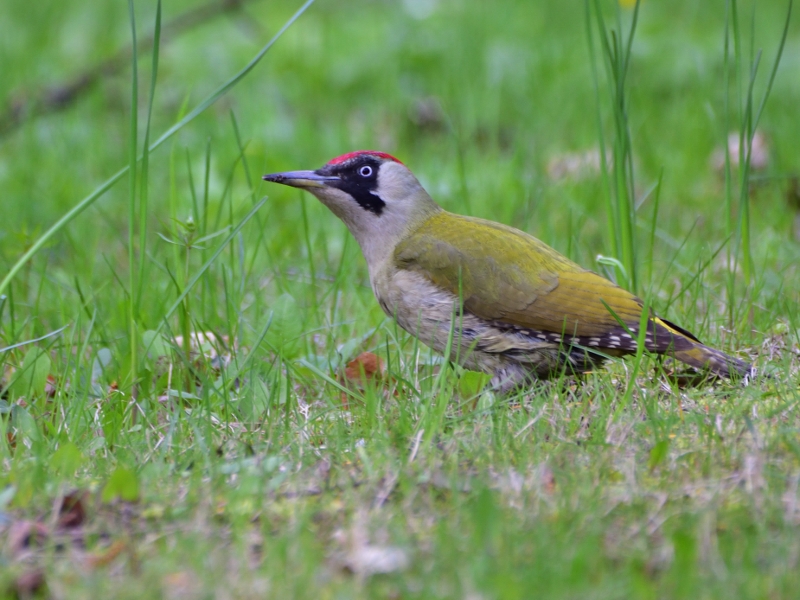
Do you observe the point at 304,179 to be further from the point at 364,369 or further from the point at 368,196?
the point at 364,369

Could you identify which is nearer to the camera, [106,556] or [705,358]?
[106,556]

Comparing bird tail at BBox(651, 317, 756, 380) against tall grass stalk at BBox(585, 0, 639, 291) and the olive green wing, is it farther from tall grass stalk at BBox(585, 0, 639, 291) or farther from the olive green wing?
tall grass stalk at BBox(585, 0, 639, 291)

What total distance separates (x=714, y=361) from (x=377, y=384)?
3.93ft

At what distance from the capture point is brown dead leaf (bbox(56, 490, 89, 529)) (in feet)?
7.67

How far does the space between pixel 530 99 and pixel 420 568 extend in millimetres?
5364

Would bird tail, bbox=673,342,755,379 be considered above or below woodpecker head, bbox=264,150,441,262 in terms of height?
below

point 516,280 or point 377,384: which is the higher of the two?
point 516,280

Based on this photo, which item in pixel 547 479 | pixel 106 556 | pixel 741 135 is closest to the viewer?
pixel 106 556

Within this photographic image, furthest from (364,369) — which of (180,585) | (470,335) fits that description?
(180,585)

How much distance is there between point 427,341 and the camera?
3689 millimetres

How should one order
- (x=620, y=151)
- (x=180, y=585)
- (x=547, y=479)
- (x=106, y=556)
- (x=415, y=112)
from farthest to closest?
(x=415, y=112), (x=620, y=151), (x=547, y=479), (x=106, y=556), (x=180, y=585)

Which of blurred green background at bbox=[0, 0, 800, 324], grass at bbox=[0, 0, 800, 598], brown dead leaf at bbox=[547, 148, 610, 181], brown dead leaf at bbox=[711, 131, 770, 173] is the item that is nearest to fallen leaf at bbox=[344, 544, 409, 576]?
grass at bbox=[0, 0, 800, 598]

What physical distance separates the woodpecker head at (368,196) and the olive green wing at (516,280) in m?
0.15

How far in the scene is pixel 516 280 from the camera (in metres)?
3.67
